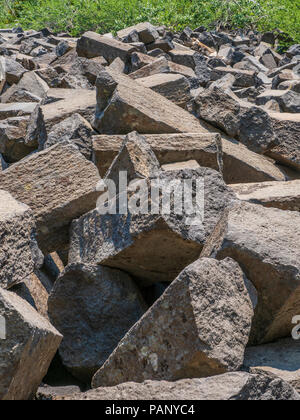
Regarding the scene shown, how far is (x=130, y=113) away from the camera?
4059 millimetres

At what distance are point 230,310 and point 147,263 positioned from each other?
2.19ft

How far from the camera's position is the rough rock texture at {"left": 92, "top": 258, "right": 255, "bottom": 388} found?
7.41 ft

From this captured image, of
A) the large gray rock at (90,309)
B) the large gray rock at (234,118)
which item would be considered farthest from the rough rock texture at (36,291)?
the large gray rock at (234,118)

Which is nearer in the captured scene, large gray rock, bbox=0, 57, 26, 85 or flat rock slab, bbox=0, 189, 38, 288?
flat rock slab, bbox=0, 189, 38, 288

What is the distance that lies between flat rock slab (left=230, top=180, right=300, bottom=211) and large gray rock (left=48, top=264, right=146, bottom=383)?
2.81 ft

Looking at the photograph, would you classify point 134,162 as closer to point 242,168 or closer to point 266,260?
point 266,260

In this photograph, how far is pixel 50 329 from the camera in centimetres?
245

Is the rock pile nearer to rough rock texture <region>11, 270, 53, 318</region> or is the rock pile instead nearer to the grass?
rough rock texture <region>11, 270, 53, 318</region>

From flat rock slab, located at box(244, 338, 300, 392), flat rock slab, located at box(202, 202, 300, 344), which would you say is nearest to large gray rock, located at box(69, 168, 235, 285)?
flat rock slab, located at box(202, 202, 300, 344)

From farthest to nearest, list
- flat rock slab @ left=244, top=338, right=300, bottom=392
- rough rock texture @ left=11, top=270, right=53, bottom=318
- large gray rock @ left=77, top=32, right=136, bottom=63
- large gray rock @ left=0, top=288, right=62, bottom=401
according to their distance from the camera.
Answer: large gray rock @ left=77, top=32, right=136, bottom=63, rough rock texture @ left=11, top=270, right=53, bottom=318, flat rock slab @ left=244, top=338, right=300, bottom=392, large gray rock @ left=0, top=288, right=62, bottom=401

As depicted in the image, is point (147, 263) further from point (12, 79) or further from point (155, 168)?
point (12, 79)
